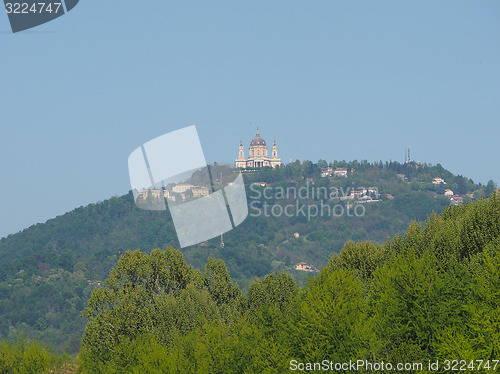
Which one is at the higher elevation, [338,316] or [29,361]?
[338,316]

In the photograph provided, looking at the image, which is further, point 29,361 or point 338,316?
point 29,361

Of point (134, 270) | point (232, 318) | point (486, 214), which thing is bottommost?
point (232, 318)

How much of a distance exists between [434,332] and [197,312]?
93.9ft

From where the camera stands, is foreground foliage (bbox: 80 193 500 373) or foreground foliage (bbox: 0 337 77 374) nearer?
foreground foliage (bbox: 80 193 500 373)

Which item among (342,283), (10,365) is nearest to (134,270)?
(10,365)

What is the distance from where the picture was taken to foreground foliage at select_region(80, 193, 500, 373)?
3478 cm

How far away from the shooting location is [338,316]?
124 ft

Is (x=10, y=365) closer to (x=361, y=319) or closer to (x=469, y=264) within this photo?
(x=361, y=319)

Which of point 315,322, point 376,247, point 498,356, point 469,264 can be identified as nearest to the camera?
point 498,356

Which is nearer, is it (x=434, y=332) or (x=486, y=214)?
(x=434, y=332)

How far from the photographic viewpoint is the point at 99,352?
57.9 metres

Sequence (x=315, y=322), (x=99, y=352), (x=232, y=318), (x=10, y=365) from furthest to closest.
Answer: (x=232, y=318) < (x=99, y=352) < (x=10, y=365) < (x=315, y=322)

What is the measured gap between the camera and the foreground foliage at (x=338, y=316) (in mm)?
34781

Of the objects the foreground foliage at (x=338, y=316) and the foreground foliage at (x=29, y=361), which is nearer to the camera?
the foreground foliage at (x=338, y=316)
